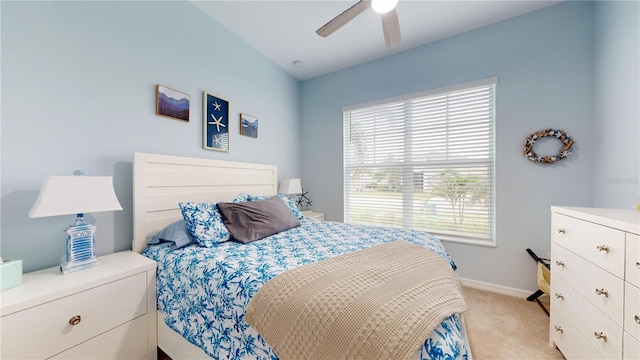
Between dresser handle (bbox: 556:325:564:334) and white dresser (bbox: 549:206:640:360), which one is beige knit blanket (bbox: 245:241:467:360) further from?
dresser handle (bbox: 556:325:564:334)

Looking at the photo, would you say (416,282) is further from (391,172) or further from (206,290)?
(391,172)

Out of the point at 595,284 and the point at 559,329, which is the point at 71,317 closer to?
the point at 595,284

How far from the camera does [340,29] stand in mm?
2469

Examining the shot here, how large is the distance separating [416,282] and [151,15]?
8.66ft

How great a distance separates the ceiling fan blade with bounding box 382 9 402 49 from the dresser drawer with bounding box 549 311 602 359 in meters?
2.26

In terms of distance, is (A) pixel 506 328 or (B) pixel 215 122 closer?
(A) pixel 506 328

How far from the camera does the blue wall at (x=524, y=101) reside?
209 cm

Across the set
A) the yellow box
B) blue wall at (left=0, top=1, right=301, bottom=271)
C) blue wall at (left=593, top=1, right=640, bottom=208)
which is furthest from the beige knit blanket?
blue wall at (left=593, top=1, right=640, bottom=208)

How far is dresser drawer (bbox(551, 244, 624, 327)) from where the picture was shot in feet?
3.44

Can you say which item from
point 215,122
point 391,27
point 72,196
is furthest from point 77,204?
point 391,27

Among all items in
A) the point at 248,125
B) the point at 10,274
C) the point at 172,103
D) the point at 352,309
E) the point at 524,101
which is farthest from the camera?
Answer: the point at 248,125

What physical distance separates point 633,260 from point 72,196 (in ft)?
8.60

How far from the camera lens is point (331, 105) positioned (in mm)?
3402

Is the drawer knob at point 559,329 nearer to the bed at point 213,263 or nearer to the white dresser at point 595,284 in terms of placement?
the white dresser at point 595,284
